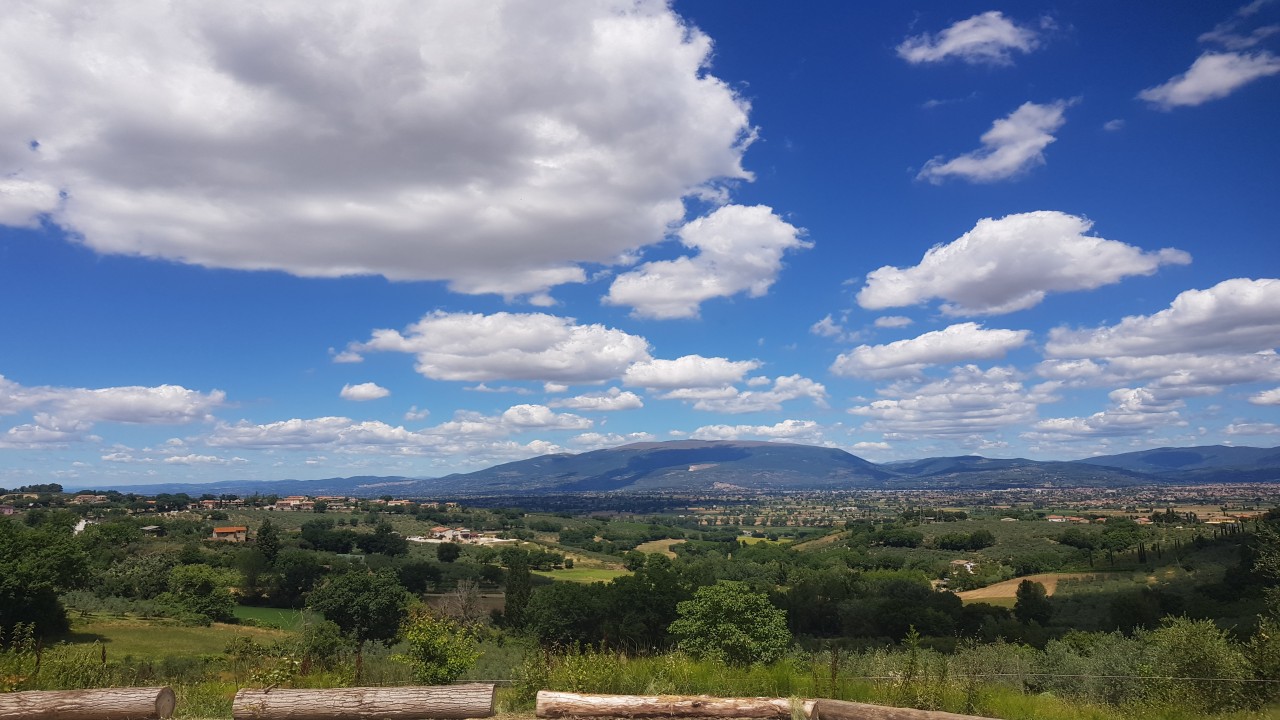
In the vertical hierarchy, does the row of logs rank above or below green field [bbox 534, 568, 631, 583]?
above

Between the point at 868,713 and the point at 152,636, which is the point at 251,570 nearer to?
the point at 152,636

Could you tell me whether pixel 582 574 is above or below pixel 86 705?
below

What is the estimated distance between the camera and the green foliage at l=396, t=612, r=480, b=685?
12.2m

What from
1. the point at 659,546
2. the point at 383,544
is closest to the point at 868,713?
the point at 383,544

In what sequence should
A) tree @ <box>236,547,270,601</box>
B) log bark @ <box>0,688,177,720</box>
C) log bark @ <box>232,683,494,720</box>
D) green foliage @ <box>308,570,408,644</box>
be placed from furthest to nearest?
tree @ <box>236,547,270,601</box>, green foliage @ <box>308,570,408,644</box>, log bark @ <box>232,683,494,720</box>, log bark @ <box>0,688,177,720</box>

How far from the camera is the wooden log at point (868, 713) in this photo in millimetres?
9500

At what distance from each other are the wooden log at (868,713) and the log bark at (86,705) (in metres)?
10.1

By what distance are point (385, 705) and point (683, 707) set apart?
449cm

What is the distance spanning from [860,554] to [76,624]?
328 feet

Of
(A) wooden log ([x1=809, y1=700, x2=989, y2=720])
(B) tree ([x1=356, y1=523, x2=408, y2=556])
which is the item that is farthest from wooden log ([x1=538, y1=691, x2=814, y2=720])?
(B) tree ([x1=356, y1=523, x2=408, y2=556])

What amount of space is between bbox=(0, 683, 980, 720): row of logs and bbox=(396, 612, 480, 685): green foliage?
1.69 metres

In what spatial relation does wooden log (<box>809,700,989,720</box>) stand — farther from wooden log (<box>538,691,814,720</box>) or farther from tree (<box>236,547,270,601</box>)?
tree (<box>236,547,270,601</box>)

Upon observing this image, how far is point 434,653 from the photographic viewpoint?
490 inches

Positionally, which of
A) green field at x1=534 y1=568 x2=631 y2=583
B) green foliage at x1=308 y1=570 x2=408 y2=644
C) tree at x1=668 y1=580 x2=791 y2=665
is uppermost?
tree at x1=668 y1=580 x2=791 y2=665
